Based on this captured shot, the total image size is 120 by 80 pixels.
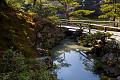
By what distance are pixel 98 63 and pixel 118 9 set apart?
15.2 m

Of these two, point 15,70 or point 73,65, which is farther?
point 73,65

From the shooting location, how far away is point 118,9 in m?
31.9

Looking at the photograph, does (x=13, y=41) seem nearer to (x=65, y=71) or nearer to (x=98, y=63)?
(x=65, y=71)

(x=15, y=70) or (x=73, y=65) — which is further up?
(x=15, y=70)

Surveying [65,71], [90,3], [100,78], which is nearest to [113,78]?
[100,78]

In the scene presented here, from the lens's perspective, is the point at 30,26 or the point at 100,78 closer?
the point at 100,78

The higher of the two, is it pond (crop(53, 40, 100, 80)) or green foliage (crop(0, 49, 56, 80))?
green foliage (crop(0, 49, 56, 80))

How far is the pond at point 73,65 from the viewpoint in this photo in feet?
50.6

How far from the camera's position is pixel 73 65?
1802cm

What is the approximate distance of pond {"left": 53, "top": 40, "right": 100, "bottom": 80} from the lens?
1542cm

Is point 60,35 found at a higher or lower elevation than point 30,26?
lower

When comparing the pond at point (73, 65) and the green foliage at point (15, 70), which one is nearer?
the green foliage at point (15, 70)

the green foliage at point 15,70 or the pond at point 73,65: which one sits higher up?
the green foliage at point 15,70

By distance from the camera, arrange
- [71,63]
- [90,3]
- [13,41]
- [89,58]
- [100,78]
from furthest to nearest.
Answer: [90,3] → [89,58] → [71,63] → [100,78] → [13,41]
